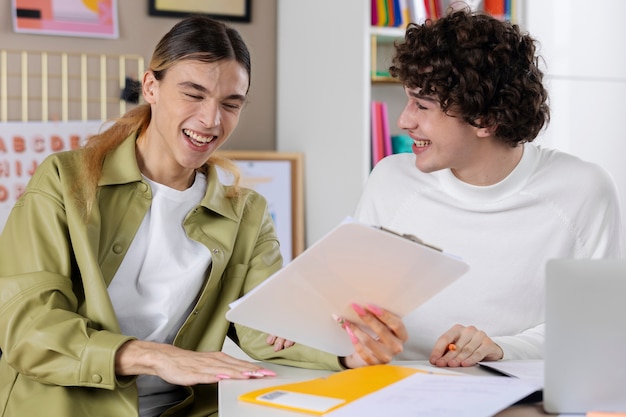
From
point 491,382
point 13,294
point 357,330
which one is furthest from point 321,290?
point 13,294

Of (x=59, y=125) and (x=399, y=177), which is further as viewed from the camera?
(x=59, y=125)

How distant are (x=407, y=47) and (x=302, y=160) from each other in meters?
1.24

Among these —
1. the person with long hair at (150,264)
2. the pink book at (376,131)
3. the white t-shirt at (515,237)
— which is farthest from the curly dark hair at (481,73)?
the pink book at (376,131)

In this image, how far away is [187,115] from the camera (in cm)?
162

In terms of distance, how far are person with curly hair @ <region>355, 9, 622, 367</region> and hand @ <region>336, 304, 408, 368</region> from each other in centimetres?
42

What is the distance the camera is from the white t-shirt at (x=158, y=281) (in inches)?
61.1

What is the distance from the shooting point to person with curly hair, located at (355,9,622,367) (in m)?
1.80

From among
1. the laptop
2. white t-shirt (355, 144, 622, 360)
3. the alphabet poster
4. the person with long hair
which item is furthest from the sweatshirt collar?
the alphabet poster

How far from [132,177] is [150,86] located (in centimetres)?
22

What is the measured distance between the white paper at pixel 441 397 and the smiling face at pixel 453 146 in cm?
66

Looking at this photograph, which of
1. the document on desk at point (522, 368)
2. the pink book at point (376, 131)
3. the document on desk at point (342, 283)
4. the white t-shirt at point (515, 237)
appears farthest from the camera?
the pink book at point (376, 131)

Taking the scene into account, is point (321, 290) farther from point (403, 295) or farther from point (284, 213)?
point (284, 213)

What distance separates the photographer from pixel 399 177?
6.38ft

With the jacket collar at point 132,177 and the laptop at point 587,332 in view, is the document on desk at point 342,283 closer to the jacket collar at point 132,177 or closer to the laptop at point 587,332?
the laptop at point 587,332
